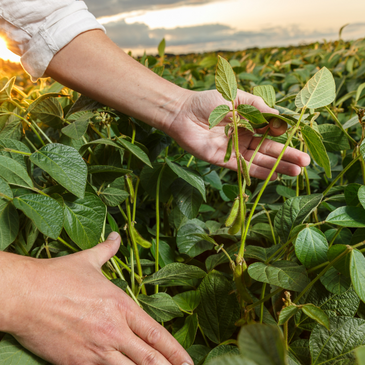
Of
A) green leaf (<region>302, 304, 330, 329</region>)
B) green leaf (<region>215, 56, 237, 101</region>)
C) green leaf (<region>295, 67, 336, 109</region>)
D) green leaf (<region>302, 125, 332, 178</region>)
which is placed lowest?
green leaf (<region>302, 304, 330, 329</region>)

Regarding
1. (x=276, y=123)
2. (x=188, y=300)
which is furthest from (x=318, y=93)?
(x=188, y=300)

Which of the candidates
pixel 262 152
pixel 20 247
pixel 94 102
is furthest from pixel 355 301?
pixel 94 102

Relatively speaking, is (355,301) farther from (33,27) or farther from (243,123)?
(33,27)

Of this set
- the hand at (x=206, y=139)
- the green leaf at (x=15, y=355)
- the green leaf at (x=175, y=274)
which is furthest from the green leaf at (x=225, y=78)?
the green leaf at (x=15, y=355)

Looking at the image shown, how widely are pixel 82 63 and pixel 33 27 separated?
0.22m

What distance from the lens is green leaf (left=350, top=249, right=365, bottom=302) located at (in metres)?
0.47

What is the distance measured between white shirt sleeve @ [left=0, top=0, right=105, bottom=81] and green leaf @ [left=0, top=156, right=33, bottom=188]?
1.72 ft

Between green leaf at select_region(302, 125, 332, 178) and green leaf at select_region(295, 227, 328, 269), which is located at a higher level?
green leaf at select_region(302, 125, 332, 178)

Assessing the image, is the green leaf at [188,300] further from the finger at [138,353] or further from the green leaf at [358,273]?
the green leaf at [358,273]

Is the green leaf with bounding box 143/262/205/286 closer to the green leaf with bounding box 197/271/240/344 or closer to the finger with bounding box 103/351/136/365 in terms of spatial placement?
the green leaf with bounding box 197/271/240/344

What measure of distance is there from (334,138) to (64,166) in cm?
71

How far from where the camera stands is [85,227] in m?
0.65

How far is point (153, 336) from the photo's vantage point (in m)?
0.58

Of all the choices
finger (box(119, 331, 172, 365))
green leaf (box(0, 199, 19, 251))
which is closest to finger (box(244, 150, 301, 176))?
finger (box(119, 331, 172, 365))
